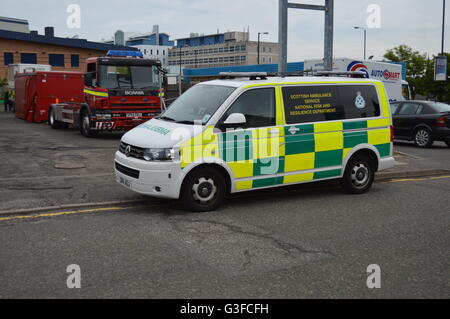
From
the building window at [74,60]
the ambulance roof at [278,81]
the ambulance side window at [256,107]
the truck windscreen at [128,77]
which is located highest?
the building window at [74,60]

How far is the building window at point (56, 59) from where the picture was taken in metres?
46.8

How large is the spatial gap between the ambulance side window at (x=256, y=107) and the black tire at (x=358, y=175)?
176 cm

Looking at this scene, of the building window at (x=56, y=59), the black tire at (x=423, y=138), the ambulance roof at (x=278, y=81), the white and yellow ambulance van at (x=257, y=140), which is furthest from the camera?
the building window at (x=56, y=59)

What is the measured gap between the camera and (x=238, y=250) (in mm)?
5527

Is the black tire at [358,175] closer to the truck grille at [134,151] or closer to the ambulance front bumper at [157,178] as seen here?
the ambulance front bumper at [157,178]

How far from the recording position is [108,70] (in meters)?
16.7

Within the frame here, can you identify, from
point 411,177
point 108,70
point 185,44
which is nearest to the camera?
point 411,177

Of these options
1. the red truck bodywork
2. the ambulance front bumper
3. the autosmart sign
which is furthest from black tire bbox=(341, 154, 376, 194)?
the red truck bodywork

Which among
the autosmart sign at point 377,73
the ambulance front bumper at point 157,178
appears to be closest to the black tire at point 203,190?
the ambulance front bumper at point 157,178

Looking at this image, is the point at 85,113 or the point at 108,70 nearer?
the point at 108,70

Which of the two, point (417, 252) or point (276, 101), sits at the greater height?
point (276, 101)

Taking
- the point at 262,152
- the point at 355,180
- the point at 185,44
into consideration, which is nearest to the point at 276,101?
the point at 262,152

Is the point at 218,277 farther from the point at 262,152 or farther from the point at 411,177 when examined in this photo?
the point at 411,177
